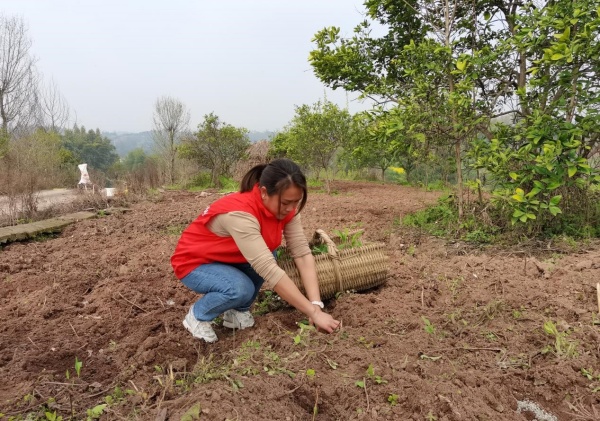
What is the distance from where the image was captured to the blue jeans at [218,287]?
8.01ft

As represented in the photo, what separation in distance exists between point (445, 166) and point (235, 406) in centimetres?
407

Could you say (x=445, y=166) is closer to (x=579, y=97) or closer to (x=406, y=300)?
(x=579, y=97)

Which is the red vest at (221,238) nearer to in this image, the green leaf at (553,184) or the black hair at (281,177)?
the black hair at (281,177)

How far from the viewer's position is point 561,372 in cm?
183

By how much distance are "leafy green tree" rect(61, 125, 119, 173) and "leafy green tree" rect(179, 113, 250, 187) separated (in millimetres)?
18794

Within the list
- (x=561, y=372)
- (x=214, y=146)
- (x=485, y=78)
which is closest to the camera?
(x=561, y=372)

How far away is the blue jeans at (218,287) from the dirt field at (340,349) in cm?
20

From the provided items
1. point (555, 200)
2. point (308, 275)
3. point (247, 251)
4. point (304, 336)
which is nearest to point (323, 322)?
point (304, 336)

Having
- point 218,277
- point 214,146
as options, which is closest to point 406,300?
point 218,277

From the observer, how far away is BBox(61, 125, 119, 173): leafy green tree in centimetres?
3269

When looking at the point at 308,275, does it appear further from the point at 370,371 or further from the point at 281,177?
the point at 370,371

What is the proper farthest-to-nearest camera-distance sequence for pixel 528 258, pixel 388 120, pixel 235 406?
1. pixel 388 120
2. pixel 528 258
3. pixel 235 406

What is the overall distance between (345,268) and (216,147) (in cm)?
1332

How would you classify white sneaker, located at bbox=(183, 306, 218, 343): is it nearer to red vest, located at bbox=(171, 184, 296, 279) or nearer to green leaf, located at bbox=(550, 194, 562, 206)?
red vest, located at bbox=(171, 184, 296, 279)
